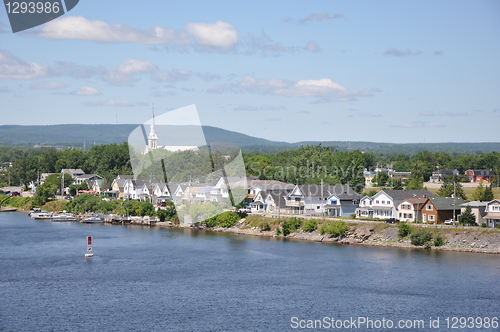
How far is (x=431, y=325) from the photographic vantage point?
13.3m

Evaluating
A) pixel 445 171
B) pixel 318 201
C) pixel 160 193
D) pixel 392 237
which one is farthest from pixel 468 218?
pixel 445 171

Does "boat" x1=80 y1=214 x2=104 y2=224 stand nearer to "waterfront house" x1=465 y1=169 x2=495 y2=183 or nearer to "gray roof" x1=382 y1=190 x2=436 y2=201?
"gray roof" x1=382 y1=190 x2=436 y2=201

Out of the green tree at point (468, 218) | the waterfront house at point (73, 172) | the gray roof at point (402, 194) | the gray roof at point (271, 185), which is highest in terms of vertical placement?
the waterfront house at point (73, 172)

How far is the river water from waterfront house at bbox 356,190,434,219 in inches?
180

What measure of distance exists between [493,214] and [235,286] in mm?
12652

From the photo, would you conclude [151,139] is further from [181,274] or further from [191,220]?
[181,274]

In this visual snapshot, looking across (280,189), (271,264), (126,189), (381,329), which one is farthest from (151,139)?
(381,329)

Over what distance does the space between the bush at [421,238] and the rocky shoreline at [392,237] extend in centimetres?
17

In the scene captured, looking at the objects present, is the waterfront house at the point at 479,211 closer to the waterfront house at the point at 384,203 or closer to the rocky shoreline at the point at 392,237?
the rocky shoreline at the point at 392,237

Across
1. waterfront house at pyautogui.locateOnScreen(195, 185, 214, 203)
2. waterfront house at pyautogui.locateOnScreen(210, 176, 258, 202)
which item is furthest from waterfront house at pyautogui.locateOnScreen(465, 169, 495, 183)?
waterfront house at pyautogui.locateOnScreen(195, 185, 214, 203)

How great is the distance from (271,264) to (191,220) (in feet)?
37.7

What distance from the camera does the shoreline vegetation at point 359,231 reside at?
21938mm

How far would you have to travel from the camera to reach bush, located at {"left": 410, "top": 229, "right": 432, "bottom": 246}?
22.5 meters

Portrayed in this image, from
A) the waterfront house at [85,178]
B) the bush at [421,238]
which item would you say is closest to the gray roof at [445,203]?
the bush at [421,238]
